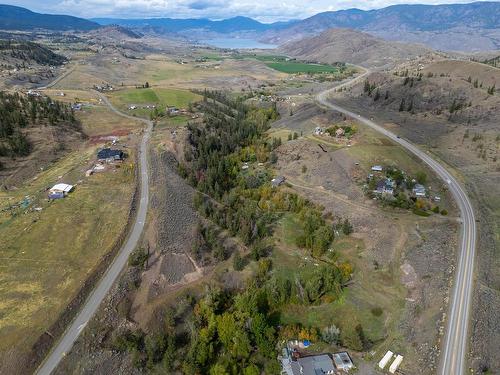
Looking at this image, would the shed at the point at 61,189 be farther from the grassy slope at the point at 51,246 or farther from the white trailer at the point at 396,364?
the white trailer at the point at 396,364

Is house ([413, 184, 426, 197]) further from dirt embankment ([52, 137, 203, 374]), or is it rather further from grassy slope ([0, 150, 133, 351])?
grassy slope ([0, 150, 133, 351])

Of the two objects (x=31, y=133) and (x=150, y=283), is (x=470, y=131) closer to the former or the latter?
(x=150, y=283)

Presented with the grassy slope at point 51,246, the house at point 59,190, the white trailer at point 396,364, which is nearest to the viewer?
the white trailer at point 396,364

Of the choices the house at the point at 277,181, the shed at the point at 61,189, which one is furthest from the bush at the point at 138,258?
the house at the point at 277,181

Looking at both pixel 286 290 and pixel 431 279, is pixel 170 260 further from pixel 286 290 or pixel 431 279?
pixel 431 279

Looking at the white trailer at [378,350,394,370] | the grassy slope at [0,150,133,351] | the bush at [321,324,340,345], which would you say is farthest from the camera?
the bush at [321,324,340,345]

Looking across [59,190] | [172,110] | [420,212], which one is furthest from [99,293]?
[172,110]

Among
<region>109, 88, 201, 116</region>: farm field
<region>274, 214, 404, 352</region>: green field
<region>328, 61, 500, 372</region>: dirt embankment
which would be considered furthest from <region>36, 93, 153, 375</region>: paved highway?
<region>109, 88, 201, 116</region>: farm field
